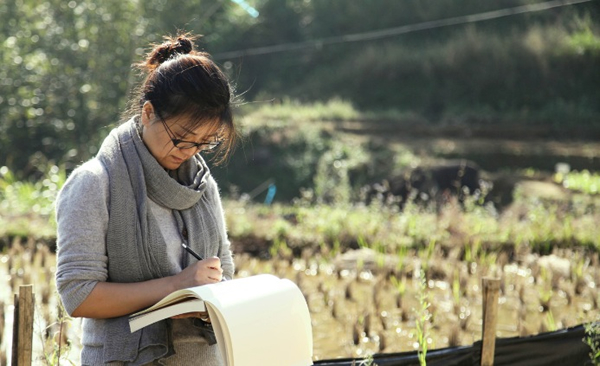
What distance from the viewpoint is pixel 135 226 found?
1.82 m

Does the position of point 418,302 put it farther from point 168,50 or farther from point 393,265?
point 168,50

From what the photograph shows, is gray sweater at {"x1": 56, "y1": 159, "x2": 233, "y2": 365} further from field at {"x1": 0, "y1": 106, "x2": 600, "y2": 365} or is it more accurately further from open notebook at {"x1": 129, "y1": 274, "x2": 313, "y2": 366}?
field at {"x1": 0, "y1": 106, "x2": 600, "y2": 365}

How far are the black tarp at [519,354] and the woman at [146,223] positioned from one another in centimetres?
144

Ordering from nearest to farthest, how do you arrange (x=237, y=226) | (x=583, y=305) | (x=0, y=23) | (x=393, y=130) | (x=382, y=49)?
(x=583, y=305), (x=237, y=226), (x=0, y=23), (x=393, y=130), (x=382, y=49)

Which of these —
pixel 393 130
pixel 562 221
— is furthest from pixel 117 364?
pixel 393 130

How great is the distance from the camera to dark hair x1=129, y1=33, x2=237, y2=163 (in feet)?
5.99

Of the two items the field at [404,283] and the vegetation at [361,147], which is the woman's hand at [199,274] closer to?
the vegetation at [361,147]

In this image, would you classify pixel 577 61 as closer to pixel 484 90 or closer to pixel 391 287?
pixel 484 90

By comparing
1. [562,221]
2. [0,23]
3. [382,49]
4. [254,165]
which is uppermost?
[382,49]

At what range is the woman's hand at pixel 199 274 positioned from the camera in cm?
178

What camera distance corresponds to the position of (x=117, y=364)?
5.94ft

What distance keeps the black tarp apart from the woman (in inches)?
56.5

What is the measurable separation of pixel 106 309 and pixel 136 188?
0.92 ft

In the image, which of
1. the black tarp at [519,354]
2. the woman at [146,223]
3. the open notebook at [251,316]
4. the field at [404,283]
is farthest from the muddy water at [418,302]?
the woman at [146,223]
